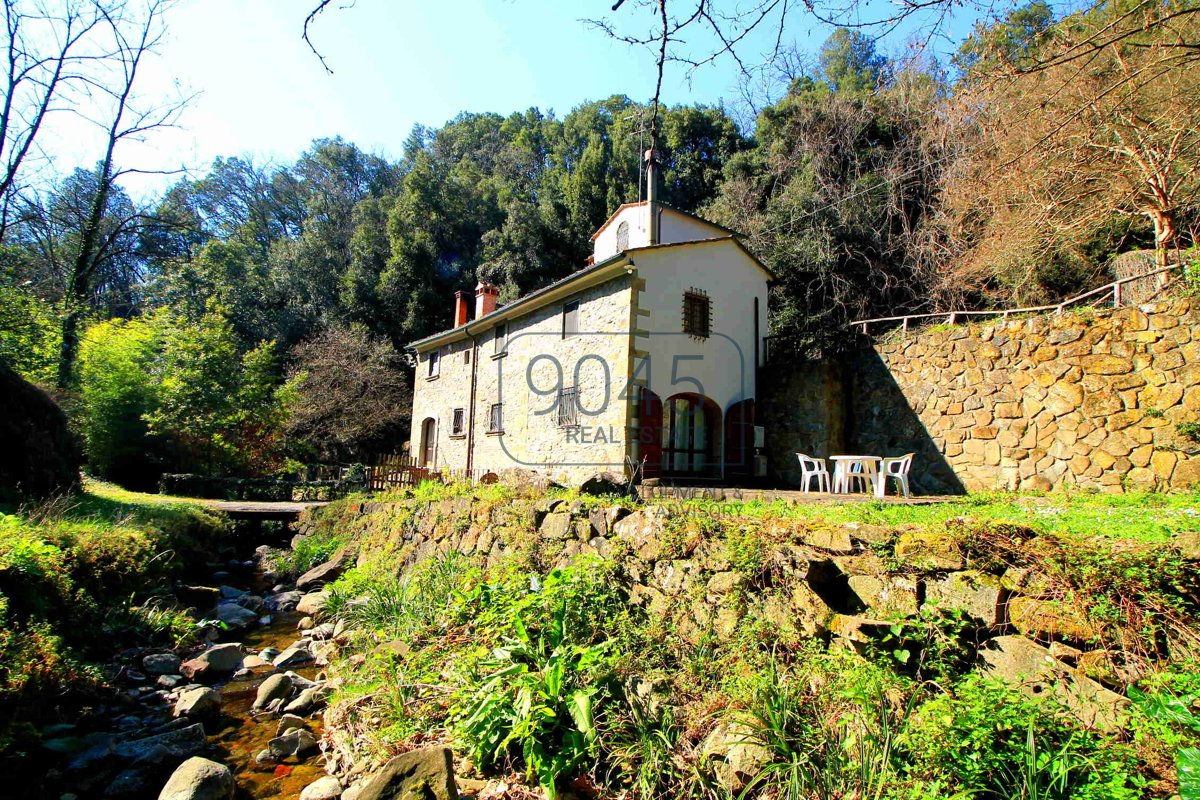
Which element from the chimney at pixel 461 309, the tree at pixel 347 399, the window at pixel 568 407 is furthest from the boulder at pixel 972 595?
the tree at pixel 347 399

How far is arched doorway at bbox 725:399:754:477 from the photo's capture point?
1398 centimetres

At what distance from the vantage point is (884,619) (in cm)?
365

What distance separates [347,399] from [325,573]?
1482cm

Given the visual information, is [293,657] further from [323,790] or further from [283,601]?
[323,790]

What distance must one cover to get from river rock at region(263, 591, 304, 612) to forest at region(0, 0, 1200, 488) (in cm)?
902

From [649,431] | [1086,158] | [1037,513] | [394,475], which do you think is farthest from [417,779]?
[1086,158]

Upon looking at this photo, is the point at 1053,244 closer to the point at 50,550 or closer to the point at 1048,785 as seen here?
the point at 1048,785

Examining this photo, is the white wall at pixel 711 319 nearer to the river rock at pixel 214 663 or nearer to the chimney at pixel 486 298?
the chimney at pixel 486 298

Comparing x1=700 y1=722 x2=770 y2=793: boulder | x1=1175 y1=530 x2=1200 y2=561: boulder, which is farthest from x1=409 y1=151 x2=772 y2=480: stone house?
x1=1175 y1=530 x2=1200 y2=561: boulder

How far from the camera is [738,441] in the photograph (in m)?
14.1

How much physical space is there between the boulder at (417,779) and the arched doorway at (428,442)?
17.9 meters

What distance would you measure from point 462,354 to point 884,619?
58.0 feet

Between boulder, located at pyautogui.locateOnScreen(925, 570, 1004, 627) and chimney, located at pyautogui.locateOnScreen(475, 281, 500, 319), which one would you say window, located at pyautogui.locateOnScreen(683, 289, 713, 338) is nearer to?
chimney, located at pyautogui.locateOnScreen(475, 281, 500, 319)

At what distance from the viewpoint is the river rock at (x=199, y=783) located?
3.83 m
